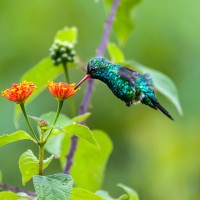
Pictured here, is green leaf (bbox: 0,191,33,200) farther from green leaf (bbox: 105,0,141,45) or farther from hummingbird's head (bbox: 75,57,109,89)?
green leaf (bbox: 105,0,141,45)

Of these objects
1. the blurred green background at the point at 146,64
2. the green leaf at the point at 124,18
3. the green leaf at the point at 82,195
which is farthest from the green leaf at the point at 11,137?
the blurred green background at the point at 146,64

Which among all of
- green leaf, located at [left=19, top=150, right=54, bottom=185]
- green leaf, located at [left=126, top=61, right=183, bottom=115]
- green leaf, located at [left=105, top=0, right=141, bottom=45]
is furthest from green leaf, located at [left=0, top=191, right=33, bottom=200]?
green leaf, located at [left=105, top=0, right=141, bottom=45]

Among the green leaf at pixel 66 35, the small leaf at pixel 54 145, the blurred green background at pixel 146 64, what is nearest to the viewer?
the small leaf at pixel 54 145

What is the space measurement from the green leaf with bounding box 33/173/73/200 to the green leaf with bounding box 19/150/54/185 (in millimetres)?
77

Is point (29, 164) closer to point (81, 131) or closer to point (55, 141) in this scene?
point (81, 131)

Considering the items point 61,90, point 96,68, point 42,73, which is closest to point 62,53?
point 42,73

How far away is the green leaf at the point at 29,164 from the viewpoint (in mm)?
1891

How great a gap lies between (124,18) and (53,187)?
1.34 m

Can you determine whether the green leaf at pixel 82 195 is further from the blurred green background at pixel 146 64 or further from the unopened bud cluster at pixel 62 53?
the blurred green background at pixel 146 64

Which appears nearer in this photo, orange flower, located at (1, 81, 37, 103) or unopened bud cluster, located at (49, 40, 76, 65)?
orange flower, located at (1, 81, 37, 103)

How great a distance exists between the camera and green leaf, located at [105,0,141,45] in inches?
115

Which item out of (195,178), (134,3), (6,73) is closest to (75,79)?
(6,73)

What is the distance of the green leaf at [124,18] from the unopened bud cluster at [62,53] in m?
0.40

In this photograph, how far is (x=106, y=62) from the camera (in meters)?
2.32
